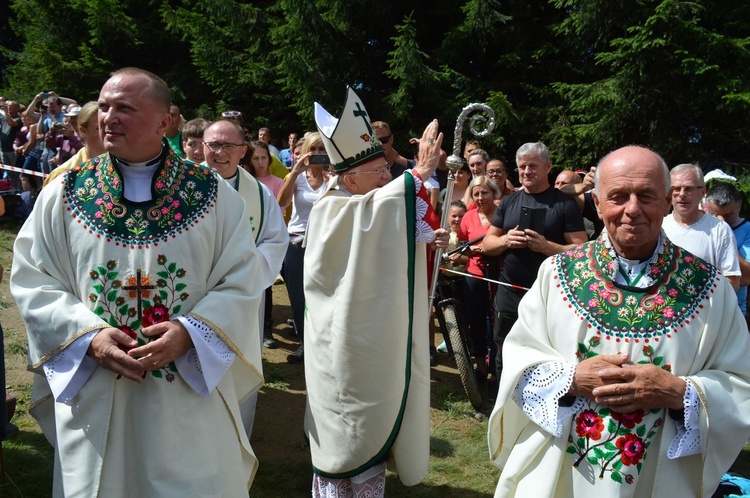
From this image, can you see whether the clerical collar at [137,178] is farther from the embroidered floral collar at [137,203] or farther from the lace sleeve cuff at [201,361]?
the lace sleeve cuff at [201,361]

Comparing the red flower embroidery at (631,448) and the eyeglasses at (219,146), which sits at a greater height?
the eyeglasses at (219,146)

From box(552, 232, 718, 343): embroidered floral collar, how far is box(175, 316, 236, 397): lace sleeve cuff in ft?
4.68

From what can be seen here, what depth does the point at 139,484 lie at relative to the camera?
2.78m

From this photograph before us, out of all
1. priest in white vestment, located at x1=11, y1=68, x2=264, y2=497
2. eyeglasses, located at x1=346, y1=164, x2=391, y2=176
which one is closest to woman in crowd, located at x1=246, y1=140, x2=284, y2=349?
eyeglasses, located at x1=346, y1=164, x2=391, y2=176

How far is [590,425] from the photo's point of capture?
2.53m

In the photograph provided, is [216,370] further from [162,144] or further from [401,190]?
[401,190]

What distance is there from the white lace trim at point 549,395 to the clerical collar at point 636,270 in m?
0.40

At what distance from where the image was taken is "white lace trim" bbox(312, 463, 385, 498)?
373 cm

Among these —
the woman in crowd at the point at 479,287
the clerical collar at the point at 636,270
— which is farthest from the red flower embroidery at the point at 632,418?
the woman in crowd at the point at 479,287

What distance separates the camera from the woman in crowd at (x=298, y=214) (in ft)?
20.2

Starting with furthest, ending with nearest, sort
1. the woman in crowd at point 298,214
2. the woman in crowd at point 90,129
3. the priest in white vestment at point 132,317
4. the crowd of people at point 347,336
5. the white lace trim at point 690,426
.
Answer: the woman in crowd at point 298,214 < the woman in crowd at point 90,129 < the priest in white vestment at point 132,317 < the crowd of people at point 347,336 < the white lace trim at point 690,426

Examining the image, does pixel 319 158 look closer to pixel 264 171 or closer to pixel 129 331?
pixel 264 171

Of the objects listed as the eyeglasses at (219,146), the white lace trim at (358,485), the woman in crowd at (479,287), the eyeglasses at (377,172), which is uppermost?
the eyeglasses at (219,146)

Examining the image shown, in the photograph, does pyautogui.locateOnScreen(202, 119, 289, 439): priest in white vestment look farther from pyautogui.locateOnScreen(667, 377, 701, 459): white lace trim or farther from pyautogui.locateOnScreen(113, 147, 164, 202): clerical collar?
pyautogui.locateOnScreen(667, 377, 701, 459): white lace trim
